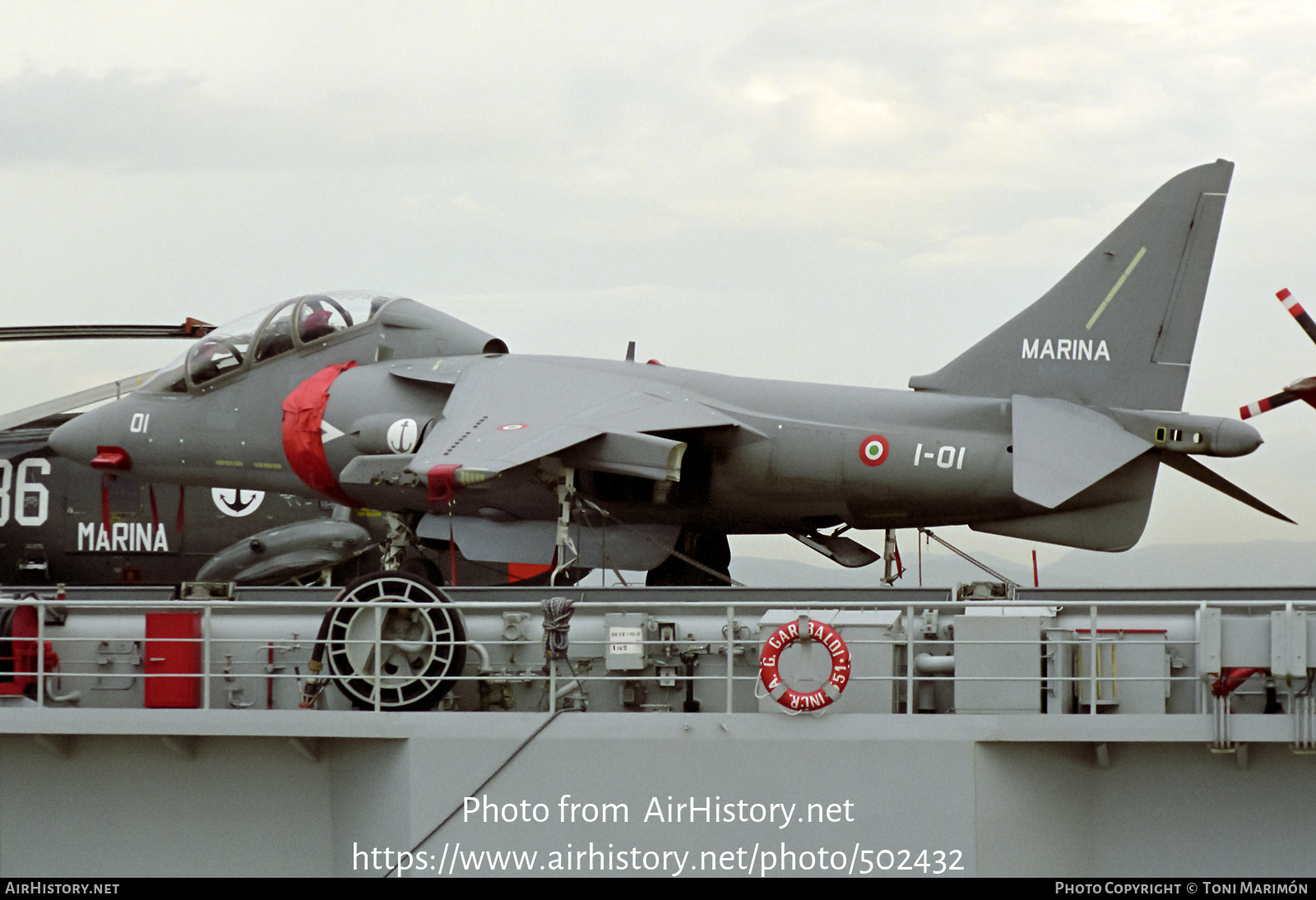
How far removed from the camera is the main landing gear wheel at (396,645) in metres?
9.44

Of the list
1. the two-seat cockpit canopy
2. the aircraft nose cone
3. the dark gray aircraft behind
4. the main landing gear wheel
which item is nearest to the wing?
the dark gray aircraft behind

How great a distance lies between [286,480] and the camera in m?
16.4

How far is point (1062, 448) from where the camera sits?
14.3 metres

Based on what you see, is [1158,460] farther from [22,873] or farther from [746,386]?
[22,873]

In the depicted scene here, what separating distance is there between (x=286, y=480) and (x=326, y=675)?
743cm

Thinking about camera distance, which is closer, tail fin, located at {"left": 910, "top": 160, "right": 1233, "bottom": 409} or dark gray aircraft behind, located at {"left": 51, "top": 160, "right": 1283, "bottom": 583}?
dark gray aircraft behind, located at {"left": 51, "top": 160, "right": 1283, "bottom": 583}

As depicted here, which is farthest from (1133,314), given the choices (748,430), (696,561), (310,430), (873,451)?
(310,430)

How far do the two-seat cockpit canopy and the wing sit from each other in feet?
3.77

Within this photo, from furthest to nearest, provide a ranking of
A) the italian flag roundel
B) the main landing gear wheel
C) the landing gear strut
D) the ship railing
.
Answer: the landing gear strut → the italian flag roundel → the main landing gear wheel → the ship railing

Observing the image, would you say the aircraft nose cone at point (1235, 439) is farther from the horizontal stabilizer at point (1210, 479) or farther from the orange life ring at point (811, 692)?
the orange life ring at point (811, 692)

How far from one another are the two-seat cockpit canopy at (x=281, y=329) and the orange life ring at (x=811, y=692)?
902 centimetres

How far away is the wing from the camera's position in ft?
46.3

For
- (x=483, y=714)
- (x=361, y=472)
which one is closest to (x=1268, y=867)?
(x=483, y=714)

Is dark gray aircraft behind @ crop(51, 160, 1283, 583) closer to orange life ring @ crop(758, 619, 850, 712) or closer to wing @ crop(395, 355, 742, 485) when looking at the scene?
wing @ crop(395, 355, 742, 485)
